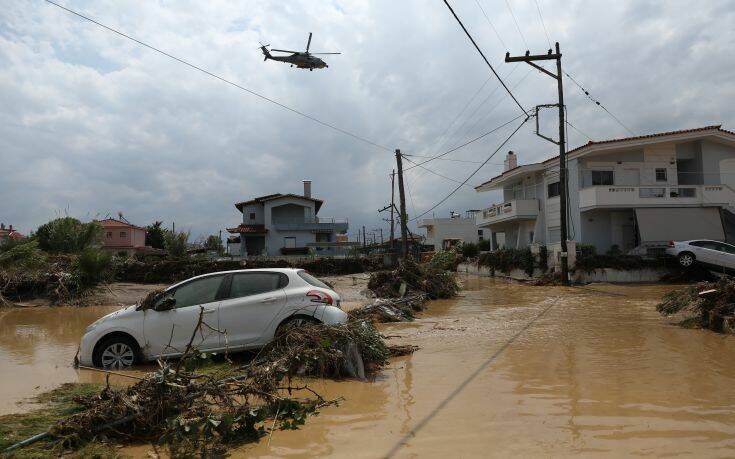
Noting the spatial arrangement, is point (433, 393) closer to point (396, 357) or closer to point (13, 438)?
point (396, 357)

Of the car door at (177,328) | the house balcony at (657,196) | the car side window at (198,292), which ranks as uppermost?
the house balcony at (657,196)

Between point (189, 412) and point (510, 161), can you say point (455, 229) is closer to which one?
point (510, 161)

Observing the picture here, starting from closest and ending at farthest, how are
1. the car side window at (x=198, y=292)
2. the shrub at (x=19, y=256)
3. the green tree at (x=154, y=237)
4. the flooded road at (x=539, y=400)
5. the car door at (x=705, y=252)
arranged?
1. the flooded road at (x=539, y=400)
2. the car side window at (x=198, y=292)
3. the shrub at (x=19, y=256)
4. the car door at (x=705, y=252)
5. the green tree at (x=154, y=237)

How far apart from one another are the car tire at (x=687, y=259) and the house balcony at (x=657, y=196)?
15.8ft

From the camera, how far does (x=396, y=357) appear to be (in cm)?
827

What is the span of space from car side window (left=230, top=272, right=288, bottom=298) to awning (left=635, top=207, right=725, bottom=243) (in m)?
25.5

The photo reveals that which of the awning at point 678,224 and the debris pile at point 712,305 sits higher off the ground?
the awning at point 678,224

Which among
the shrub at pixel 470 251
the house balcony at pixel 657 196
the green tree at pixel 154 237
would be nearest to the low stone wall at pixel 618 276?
the house balcony at pixel 657 196

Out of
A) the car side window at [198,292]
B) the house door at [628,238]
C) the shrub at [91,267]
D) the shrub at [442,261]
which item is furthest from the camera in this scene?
the house door at [628,238]

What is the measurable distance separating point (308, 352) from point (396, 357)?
2.17 m

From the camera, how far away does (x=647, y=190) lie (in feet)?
93.8

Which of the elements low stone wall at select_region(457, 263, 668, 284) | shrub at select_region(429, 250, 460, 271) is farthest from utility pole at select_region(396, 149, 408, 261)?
low stone wall at select_region(457, 263, 668, 284)

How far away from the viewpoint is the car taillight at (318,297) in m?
7.89

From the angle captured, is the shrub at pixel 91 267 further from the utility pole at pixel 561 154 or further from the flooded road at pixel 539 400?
the utility pole at pixel 561 154
